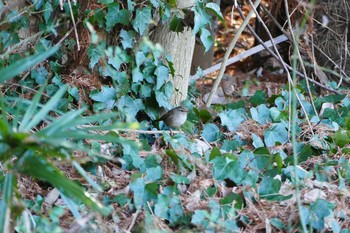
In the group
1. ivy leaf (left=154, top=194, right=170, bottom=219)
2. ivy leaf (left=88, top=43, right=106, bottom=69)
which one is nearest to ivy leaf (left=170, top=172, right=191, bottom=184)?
ivy leaf (left=154, top=194, right=170, bottom=219)

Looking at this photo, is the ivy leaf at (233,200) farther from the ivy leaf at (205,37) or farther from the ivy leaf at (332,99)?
the ivy leaf at (332,99)

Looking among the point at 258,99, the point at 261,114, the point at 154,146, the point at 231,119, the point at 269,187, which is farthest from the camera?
the point at 258,99

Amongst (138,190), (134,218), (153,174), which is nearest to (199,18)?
(153,174)

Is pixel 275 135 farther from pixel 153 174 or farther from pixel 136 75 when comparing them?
pixel 153 174

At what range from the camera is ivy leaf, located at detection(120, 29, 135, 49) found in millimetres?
4012

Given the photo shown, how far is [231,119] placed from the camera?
4227 mm

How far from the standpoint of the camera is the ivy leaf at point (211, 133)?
4074mm

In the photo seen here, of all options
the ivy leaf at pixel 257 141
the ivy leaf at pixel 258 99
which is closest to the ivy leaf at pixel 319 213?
the ivy leaf at pixel 257 141

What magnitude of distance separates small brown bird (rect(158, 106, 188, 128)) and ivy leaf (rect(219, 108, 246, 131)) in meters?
0.27

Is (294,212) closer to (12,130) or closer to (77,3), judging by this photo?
(12,130)

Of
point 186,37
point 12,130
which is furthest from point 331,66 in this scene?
point 12,130

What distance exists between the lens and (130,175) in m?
3.47

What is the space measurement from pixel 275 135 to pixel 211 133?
373 millimetres

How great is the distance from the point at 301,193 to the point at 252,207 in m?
0.27
